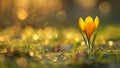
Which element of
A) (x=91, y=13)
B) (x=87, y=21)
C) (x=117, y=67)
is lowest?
(x=117, y=67)

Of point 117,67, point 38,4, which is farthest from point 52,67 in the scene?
point 38,4

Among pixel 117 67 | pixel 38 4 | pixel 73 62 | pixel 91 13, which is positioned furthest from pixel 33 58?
pixel 91 13

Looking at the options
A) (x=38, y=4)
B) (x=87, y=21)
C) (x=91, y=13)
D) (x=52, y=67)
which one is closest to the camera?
(x=52, y=67)

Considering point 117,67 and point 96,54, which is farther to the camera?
point 96,54

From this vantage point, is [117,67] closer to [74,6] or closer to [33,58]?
[33,58]

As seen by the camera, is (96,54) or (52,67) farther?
(96,54)

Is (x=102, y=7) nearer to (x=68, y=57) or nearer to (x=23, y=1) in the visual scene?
(x=23, y=1)

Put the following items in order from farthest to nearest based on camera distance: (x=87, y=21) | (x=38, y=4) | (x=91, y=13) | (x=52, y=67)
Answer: (x=91, y=13) < (x=38, y=4) < (x=87, y=21) < (x=52, y=67)

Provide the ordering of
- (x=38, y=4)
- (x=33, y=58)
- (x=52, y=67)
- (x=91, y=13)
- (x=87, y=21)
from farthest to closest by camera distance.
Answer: (x=91, y=13) → (x=38, y=4) → (x=87, y=21) → (x=33, y=58) → (x=52, y=67)

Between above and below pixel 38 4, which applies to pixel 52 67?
below
